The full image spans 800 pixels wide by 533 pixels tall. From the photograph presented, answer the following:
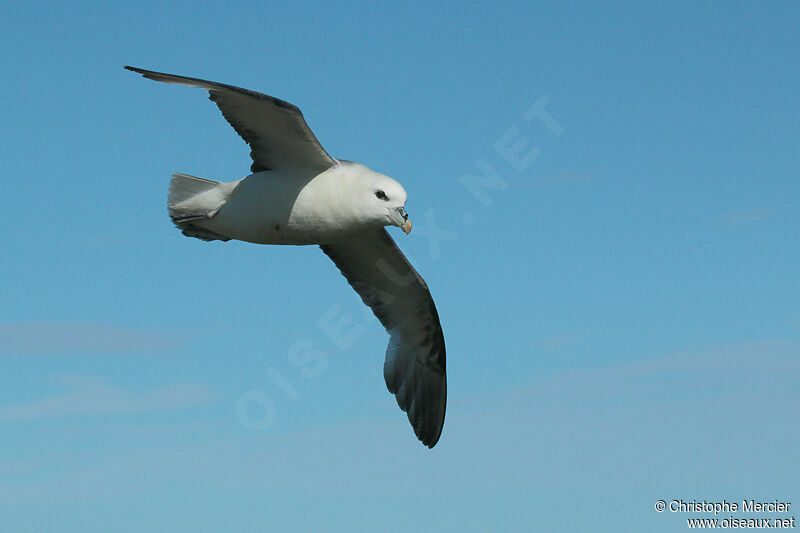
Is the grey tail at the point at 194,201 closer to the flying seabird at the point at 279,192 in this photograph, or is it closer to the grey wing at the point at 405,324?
the flying seabird at the point at 279,192

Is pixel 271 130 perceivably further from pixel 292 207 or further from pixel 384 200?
pixel 384 200

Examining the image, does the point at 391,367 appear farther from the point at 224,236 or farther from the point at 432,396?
the point at 224,236

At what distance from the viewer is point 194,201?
32.9ft

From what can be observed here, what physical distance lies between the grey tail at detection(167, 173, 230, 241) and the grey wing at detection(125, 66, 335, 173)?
432 mm

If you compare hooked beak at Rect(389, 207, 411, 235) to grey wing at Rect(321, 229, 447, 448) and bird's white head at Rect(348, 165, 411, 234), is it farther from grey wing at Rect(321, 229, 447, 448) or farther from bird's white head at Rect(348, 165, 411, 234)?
grey wing at Rect(321, 229, 447, 448)

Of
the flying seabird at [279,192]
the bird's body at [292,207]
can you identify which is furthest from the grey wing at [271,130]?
the bird's body at [292,207]

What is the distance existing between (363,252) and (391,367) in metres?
1.61

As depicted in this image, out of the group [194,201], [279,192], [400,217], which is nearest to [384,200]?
[400,217]

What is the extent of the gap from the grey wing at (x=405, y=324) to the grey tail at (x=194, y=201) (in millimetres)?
1954

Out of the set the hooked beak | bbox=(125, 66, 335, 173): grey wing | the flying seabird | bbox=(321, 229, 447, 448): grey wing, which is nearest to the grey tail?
the flying seabird

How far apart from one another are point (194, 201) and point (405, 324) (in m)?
3.34

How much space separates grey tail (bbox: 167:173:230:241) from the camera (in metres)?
9.93

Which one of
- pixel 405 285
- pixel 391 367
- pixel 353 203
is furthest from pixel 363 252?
pixel 353 203

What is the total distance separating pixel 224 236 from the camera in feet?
33.1
